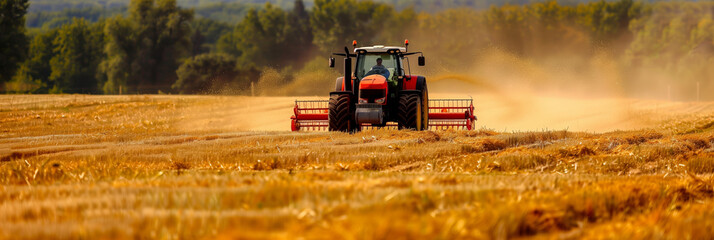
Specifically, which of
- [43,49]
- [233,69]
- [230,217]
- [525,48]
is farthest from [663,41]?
[43,49]

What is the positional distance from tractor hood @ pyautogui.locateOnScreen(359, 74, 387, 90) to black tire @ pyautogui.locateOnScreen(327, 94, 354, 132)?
59 cm

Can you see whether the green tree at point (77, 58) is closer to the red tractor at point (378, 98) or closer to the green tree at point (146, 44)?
the green tree at point (146, 44)

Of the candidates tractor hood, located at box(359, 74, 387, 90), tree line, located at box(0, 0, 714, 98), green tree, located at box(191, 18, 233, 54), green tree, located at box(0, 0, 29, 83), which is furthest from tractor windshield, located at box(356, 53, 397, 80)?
green tree, located at box(191, 18, 233, 54)

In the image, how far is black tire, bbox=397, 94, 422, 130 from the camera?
17594mm

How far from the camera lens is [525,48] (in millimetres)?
72812

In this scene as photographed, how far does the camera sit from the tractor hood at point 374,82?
688 inches

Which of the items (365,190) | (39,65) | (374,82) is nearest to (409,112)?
(374,82)

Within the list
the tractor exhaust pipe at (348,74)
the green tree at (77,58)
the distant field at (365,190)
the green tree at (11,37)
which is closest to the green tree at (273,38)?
the green tree at (77,58)

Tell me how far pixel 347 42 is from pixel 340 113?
210ft

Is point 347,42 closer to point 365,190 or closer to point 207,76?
point 207,76

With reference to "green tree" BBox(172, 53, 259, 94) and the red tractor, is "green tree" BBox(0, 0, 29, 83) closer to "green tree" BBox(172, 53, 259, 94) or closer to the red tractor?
"green tree" BBox(172, 53, 259, 94)

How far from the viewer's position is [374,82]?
690 inches

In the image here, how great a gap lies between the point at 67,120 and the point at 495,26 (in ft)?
173

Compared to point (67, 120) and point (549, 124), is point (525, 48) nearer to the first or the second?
point (549, 124)
